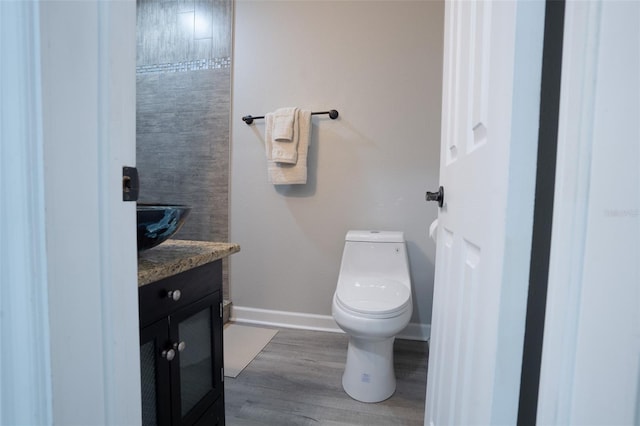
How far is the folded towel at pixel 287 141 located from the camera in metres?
1.87

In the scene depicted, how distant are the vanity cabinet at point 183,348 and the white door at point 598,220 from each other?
0.75m

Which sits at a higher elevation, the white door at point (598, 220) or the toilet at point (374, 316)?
the white door at point (598, 220)

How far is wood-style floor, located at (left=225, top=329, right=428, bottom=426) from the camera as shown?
1261 mm

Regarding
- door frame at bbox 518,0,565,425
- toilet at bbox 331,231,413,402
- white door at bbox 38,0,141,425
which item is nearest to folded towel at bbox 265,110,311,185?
toilet at bbox 331,231,413,402

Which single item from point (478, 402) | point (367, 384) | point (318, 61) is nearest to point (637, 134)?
point (478, 402)

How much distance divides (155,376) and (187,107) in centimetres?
194

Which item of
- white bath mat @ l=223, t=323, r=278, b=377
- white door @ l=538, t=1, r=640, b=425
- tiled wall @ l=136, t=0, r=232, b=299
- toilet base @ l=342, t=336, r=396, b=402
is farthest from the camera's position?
tiled wall @ l=136, t=0, r=232, b=299

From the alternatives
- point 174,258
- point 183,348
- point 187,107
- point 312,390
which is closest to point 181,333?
point 183,348

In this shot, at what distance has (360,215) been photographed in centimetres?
196

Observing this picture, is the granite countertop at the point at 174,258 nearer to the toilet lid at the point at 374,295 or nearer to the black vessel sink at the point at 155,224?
the black vessel sink at the point at 155,224

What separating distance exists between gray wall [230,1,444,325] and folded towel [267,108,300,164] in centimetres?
16

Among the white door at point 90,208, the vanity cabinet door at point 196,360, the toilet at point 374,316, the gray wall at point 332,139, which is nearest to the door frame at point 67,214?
the white door at point 90,208

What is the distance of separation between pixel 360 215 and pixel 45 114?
1722mm

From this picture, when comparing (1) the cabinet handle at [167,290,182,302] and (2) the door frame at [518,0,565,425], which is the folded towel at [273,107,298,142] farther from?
(2) the door frame at [518,0,565,425]
